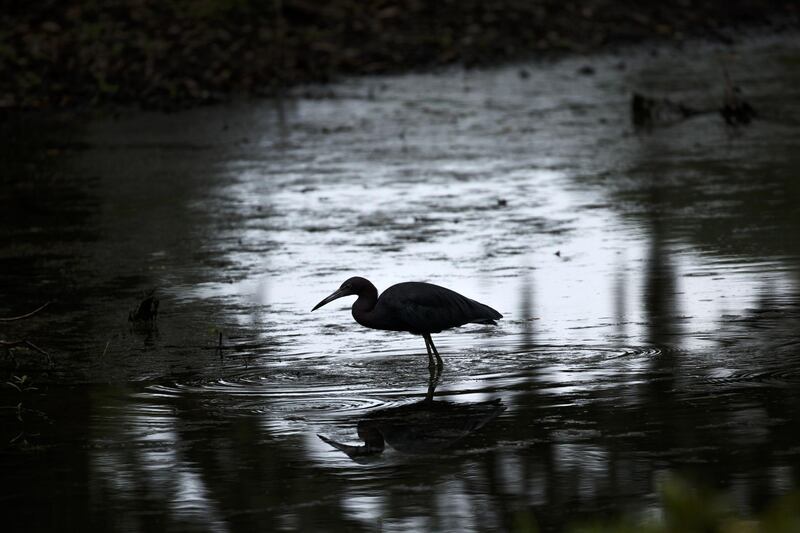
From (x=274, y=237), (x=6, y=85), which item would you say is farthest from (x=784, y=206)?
(x=6, y=85)

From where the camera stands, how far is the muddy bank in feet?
79.5

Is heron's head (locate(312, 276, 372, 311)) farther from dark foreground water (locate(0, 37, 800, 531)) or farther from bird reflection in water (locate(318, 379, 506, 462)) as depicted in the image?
bird reflection in water (locate(318, 379, 506, 462))

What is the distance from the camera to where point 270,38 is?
86.4ft

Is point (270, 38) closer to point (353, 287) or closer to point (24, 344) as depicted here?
point (353, 287)

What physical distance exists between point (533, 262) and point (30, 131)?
10.6m

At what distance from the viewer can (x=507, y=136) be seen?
20.0 meters

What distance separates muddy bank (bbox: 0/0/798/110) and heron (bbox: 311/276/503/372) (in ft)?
46.1

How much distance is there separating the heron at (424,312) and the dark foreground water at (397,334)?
0.28 meters

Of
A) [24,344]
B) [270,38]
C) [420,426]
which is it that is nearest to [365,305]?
[420,426]

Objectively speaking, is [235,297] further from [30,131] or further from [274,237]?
[30,131]

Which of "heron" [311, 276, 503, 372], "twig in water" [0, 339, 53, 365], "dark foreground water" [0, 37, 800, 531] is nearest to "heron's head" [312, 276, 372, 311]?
"heron" [311, 276, 503, 372]

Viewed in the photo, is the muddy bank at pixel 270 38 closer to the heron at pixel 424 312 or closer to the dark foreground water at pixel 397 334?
the dark foreground water at pixel 397 334

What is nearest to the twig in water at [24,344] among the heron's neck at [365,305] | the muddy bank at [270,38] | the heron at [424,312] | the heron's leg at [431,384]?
the heron at [424,312]

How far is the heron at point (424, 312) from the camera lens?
977cm
